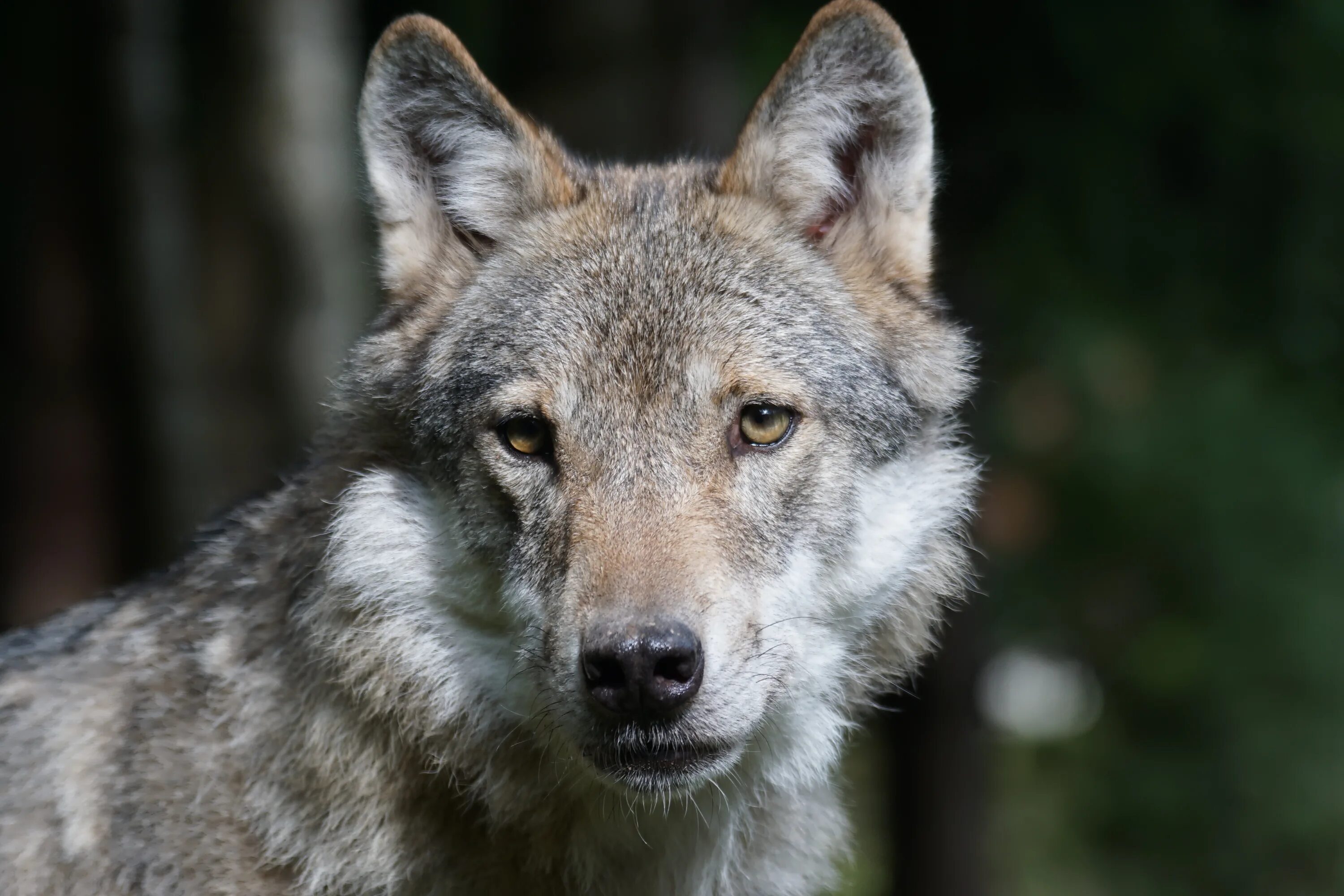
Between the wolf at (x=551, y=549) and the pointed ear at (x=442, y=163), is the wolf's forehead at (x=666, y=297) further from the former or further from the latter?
the pointed ear at (x=442, y=163)

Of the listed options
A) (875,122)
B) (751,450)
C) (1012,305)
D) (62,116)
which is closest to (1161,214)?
(1012,305)

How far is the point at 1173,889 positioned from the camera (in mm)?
11781

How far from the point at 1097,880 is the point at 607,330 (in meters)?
10.2

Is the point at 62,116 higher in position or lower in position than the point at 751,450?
higher

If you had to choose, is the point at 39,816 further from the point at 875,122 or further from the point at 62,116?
the point at 62,116

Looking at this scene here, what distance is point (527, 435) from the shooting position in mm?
3770

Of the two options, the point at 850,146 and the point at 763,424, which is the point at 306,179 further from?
the point at 763,424

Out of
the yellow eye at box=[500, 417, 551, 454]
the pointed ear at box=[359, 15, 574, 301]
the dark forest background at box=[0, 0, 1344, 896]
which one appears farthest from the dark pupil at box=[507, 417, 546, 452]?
the dark forest background at box=[0, 0, 1344, 896]

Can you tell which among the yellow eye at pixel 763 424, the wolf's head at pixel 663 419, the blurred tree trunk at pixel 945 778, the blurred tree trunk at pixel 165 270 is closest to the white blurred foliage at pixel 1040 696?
the blurred tree trunk at pixel 945 778

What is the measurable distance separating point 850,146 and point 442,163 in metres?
1.28

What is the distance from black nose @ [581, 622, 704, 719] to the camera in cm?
319

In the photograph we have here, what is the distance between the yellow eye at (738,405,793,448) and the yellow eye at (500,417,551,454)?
0.55 m

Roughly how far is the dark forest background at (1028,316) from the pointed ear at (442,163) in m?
3.08

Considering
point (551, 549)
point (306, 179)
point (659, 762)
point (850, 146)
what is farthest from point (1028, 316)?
point (659, 762)
